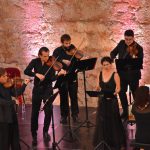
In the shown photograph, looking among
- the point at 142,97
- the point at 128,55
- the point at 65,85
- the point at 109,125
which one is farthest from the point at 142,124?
the point at 65,85

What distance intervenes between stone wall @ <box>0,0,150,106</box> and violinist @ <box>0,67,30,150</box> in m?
3.72

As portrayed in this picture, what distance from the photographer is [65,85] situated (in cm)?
920

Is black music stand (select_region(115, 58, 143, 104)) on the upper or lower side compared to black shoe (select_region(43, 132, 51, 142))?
upper

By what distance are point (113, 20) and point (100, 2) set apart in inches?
19.9

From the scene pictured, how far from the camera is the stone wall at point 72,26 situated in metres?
10.2

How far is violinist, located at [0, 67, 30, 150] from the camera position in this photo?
22.7 ft

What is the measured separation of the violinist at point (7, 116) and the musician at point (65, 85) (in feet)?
6.21

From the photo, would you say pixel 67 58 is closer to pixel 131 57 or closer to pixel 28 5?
pixel 131 57

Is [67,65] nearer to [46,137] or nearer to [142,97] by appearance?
[46,137]

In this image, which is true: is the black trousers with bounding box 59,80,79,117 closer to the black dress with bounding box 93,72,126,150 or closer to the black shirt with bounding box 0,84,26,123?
the black dress with bounding box 93,72,126,150

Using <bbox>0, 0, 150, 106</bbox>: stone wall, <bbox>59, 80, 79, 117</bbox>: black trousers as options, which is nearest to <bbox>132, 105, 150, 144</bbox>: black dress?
<bbox>59, 80, 79, 117</bbox>: black trousers

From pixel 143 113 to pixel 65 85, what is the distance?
346 cm

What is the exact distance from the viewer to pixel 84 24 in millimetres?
10508

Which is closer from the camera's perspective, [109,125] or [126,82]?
[109,125]
